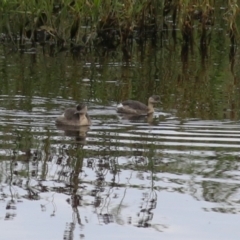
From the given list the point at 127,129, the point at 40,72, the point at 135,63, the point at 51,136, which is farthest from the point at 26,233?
the point at 135,63

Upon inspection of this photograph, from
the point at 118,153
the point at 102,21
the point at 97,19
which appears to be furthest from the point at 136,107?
the point at 102,21

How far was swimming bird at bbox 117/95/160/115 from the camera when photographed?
12875mm

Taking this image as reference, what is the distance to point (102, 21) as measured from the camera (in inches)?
752

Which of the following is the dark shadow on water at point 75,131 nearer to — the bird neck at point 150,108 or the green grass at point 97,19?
the bird neck at point 150,108

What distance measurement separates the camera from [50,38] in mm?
19500

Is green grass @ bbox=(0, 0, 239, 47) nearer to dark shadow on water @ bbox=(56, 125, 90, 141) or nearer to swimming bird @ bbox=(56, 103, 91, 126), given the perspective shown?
swimming bird @ bbox=(56, 103, 91, 126)

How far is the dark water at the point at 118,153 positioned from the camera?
777 centimetres

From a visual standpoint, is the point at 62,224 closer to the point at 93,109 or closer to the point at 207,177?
the point at 207,177

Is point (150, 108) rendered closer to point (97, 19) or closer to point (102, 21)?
point (97, 19)

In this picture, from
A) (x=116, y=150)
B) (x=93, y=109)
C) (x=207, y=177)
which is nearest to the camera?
(x=207, y=177)

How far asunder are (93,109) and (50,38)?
665 cm

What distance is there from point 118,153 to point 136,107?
3041 mm

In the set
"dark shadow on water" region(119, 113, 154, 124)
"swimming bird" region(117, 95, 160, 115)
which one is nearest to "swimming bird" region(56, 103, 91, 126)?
"dark shadow on water" region(119, 113, 154, 124)

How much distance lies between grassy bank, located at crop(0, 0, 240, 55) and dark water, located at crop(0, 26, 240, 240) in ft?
4.64
